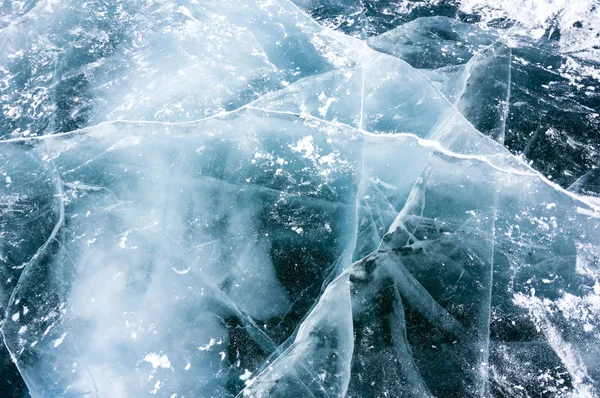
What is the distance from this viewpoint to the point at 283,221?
201cm

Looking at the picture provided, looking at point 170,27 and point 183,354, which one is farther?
point 170,27

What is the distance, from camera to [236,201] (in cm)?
209

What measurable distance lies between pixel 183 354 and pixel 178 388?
0.41 ft

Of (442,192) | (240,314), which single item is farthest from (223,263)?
(442,192)

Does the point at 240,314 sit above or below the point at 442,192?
below

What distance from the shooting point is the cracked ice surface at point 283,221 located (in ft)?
5.51

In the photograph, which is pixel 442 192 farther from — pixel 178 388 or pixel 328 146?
pixel 178 388

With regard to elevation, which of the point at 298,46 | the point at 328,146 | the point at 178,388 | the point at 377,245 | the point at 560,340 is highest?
the point at 298,46

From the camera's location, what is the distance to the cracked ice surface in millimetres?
1679

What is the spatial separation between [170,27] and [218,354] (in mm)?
2061

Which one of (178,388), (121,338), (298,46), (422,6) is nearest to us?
(178,388)

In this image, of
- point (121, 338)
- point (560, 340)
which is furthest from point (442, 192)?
point (121, 338)

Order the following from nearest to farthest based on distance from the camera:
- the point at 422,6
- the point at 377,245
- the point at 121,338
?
the point at 121,338 < the point at 377,245 < the point at 422,6

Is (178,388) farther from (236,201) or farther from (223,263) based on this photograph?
(236,201)
